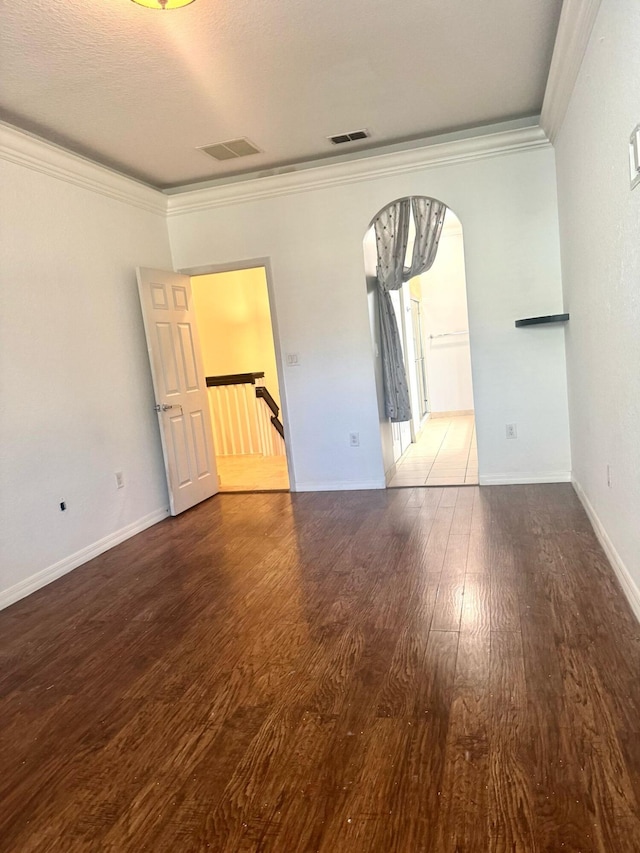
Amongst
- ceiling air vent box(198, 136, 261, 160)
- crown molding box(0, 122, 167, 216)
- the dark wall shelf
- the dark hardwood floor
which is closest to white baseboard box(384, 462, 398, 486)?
the dark hardwood floor

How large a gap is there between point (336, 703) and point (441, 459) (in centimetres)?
397

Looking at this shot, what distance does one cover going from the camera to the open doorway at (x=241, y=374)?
705cm

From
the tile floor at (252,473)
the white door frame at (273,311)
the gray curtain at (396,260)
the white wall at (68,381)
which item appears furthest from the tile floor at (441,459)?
the white wall at (68,381)

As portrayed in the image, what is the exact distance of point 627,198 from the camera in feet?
6.57

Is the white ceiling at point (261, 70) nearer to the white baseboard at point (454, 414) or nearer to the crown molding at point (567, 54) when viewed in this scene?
the crown molding at point (567, 54)

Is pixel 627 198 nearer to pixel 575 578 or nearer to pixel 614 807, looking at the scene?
pixel 575 578

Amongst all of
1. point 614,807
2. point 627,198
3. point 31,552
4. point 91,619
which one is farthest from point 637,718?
point 31,552

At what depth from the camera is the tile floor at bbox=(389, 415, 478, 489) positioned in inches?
195

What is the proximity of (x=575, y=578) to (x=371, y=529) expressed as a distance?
1408 millimetres

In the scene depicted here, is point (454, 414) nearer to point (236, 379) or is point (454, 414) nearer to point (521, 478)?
point (236, 379)

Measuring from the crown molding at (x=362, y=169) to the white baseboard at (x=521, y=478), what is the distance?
2.41 meters

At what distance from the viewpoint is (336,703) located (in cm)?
200

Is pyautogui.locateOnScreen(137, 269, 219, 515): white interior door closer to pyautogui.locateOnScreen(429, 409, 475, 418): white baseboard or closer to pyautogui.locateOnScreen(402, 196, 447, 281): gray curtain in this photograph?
pyautogui.locateOnScreen(402, 196, 447, 281): gray curtain

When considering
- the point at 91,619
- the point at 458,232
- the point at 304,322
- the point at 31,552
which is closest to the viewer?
the point at 91,619
